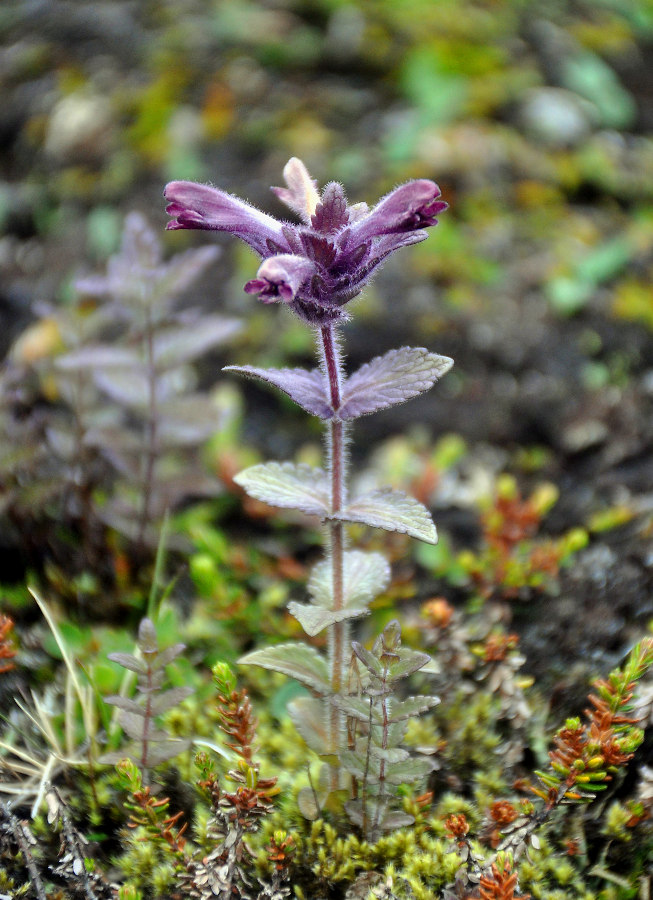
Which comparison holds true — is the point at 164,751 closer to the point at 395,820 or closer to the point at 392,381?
the point at 395,820

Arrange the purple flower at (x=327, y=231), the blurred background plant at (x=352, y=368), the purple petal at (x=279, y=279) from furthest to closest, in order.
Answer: the blurred background plant at (x=352, y=368) < the purple flower at (x=327, y=231) < the purple petal at (x=279, y=279)

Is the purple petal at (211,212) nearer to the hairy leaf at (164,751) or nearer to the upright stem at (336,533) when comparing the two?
the upright stem at (336,533)

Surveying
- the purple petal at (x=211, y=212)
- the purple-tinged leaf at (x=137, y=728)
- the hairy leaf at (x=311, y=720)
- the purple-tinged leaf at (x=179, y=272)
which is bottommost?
the hairy leaf at (x=311, y=720)

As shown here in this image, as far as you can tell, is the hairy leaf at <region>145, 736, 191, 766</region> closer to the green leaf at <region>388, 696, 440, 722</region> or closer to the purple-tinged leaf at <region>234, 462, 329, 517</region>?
the green leaf at <region>388, 696, 440, 722</region>

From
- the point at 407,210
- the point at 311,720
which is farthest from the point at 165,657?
the point at 407,210

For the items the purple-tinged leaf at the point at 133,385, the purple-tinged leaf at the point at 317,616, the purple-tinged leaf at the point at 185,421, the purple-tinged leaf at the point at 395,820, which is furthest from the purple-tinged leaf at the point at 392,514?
the purple-tinged leaf at the point at 133,385

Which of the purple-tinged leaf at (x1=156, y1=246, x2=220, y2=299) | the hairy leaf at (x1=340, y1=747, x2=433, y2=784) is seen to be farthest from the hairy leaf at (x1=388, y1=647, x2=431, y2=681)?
the purple-tinged leaf at (x1=156, y1=246, x2=220, y2=299)
